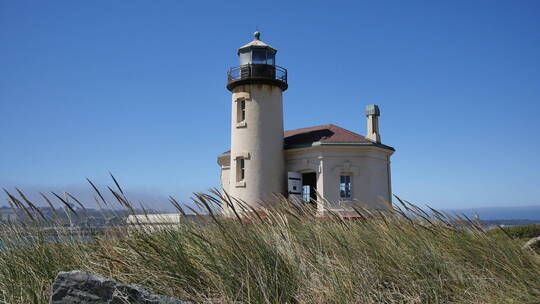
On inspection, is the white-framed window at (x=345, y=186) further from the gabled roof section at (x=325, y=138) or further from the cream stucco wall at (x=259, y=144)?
the cream stucco wall at (x=259, y=144)

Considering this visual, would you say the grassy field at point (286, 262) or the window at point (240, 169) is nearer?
the grassy field at point (286, 262)

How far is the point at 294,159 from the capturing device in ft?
72.0

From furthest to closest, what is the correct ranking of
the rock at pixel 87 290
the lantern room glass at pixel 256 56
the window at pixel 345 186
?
the lantern room glass at pixel 256 56 < the window at pixel 345 186 < the rock at pixel 87 290

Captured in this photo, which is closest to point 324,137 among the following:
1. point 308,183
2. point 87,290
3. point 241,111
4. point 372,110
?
point 308,183

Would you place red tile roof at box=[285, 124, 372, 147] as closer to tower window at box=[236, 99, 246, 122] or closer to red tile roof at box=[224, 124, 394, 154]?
red tile roof at box=[224, 124, 394, 154]

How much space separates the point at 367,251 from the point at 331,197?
53.1ft

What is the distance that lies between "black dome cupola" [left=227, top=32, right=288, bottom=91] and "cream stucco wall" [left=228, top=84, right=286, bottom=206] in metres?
0.35

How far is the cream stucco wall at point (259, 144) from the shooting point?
21062 millimetres

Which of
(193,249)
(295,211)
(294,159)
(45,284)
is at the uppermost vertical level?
(294,159)

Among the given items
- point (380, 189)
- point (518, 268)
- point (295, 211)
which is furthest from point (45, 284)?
point (380, 189)

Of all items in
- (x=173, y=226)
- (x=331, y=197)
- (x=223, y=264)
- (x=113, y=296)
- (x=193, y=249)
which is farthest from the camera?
(x=331, y=197)

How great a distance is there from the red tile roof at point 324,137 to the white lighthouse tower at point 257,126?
3.91 feet

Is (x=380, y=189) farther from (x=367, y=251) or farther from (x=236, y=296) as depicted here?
(x=236, y=296)

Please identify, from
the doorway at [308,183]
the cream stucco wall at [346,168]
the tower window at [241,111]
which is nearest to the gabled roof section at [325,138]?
the cream stucco wall at [346,168]
